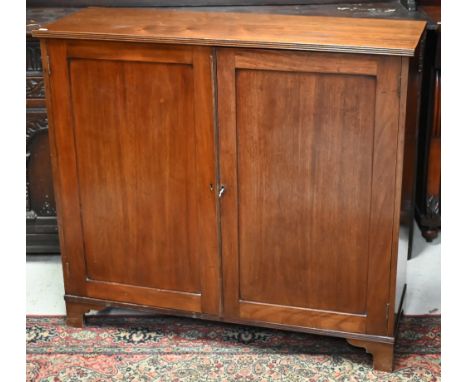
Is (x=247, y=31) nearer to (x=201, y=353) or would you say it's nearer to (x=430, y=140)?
(x=201, y=353)

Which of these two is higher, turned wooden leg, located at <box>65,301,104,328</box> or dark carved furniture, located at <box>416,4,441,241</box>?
dark carved furniture, located at <box>416,4,441,241</box>

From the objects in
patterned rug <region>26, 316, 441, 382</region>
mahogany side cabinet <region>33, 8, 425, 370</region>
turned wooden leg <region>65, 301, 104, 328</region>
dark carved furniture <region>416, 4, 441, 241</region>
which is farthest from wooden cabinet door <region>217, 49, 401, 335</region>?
dark carved furniture <region>416, 4, 441, 241</region>

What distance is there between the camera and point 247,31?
2.49 m

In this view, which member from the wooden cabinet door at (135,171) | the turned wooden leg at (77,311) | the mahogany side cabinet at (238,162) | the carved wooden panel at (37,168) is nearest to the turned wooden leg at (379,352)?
the mahogany side cabinet at (238,162)

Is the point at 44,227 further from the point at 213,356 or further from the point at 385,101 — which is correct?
the point at 385,101

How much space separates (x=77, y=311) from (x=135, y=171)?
602 millimetres

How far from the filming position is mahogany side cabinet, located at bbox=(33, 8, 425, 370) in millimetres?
2402

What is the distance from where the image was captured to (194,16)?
272 centimetres

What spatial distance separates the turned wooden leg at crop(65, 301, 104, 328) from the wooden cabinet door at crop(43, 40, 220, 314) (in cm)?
4

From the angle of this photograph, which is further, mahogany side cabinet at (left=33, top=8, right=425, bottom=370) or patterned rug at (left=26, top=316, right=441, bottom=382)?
patterned rug at (left=26, top=316, right=441, bottom=382)

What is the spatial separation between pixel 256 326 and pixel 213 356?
183 millimetres

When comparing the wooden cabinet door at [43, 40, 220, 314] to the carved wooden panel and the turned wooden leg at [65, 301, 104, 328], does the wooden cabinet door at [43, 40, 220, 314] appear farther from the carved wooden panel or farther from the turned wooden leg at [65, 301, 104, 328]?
the carved wooden panel

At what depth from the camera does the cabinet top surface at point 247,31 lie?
2.34 metres

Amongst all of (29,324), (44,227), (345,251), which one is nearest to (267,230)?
(345,251)
